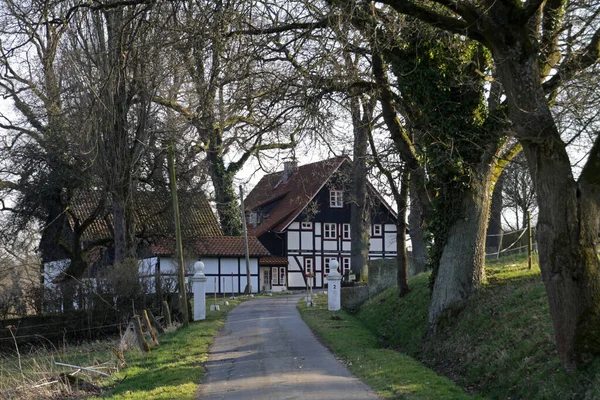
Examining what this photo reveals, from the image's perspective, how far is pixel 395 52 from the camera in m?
15.2

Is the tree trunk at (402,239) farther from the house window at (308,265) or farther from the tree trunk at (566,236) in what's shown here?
the house window at (308,265)

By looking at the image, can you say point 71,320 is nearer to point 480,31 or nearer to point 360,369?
point 360,369

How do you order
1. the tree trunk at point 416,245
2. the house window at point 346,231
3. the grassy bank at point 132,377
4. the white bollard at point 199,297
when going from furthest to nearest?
the house window at point 346,231 → the tree trunk at point 416,245 → the white bollard at point 199,297 → the grassy bank at point 132,377

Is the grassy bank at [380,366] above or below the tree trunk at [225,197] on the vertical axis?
below

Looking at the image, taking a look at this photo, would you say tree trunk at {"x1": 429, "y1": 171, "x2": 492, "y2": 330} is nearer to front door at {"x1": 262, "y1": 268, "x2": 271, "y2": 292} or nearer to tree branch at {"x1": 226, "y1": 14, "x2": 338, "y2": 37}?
tree branch at {"x1": 226, "y1": 14, "x2": 338, "y2": 37}

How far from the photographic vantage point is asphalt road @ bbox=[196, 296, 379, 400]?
33.9ft

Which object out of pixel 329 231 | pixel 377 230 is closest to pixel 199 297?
pixel 329 231

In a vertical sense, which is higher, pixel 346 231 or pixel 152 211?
pixel 152 211

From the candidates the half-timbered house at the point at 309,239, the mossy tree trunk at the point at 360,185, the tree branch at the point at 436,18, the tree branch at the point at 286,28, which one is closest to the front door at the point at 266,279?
the half-timbered house at the point at 309,239

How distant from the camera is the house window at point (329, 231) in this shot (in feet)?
187

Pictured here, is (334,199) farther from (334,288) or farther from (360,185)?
(334,288)

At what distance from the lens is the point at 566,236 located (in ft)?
31.7

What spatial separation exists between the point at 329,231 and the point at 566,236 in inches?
1878

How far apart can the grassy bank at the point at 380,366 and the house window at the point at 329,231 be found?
36.1 metres
